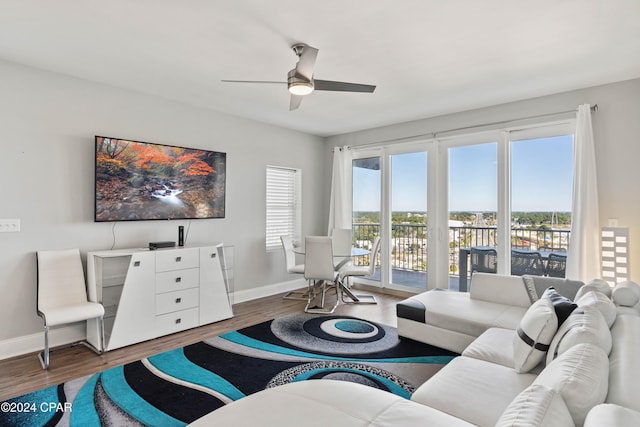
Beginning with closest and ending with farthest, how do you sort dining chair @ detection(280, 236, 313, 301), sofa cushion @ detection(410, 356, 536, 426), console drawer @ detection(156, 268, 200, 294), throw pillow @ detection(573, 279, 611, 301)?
sofa cushion @ detection(410, 356, 536, 426), throw pillow @ detection(573, 279, 611, 301), console drawer @ detection(156, 268, 200, 294), dining chair @ detection(280, 236, 313, 301)

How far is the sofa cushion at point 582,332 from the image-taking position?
1.52 metres

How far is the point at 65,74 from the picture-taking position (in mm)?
3340

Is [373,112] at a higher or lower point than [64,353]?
higher

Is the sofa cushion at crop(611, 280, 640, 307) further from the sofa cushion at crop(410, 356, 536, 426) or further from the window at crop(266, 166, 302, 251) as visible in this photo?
the window at crop(266, 166, 302, 251)

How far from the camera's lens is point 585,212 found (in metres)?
3.58

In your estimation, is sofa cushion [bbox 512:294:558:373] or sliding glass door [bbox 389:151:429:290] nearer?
sofa cushion [bbox 512:294:558:373]

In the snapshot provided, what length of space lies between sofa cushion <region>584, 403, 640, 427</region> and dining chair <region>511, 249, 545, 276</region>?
3.72 meters

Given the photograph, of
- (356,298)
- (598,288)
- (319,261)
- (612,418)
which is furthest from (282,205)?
(612,418)

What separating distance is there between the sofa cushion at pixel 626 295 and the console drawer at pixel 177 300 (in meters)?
3.74

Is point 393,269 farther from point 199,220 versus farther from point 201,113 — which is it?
point 201,113

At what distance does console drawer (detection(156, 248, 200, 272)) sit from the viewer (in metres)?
3.58

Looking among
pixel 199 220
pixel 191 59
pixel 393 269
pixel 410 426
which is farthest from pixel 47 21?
pixel 393 269

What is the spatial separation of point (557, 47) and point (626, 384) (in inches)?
106

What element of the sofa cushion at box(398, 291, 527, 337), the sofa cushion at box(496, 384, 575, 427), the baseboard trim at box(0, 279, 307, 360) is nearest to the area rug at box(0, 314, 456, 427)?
the sofa cushion at box(398, 291, 527, 337)
